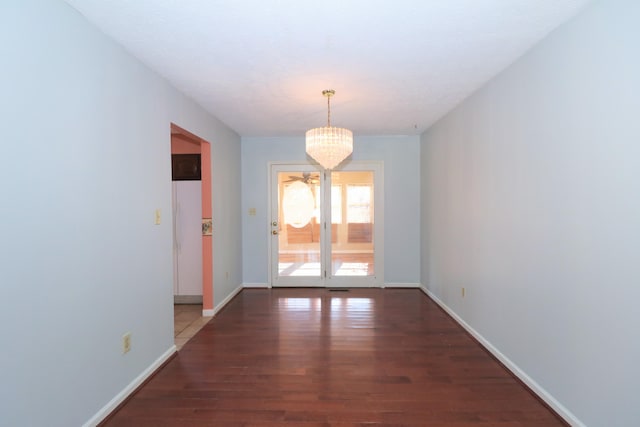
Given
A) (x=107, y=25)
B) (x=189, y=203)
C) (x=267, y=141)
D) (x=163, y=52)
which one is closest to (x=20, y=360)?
(x=107, y=25)

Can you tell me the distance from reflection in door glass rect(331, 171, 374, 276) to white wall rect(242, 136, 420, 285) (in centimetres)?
26

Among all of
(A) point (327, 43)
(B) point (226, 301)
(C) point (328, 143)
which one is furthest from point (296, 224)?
(A) point (327, 43)

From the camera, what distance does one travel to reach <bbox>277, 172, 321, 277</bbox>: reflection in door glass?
565 cm

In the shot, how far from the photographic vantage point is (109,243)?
2.24 meters

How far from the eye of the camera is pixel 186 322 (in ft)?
13.1

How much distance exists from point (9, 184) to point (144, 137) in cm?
122

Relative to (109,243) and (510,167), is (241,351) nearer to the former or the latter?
(109,243)

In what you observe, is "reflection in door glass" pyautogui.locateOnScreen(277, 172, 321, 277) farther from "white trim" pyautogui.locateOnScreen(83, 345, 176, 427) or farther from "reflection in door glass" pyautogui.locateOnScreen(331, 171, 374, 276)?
"white trim" pyautogui.locateOnScreen(83, 345, 176, 427)

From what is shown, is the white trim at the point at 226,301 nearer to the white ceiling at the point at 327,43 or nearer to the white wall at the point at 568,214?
the white ceiling at the point at 327,43

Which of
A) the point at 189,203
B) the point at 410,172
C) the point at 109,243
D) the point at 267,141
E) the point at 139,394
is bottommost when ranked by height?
the point at 139,394

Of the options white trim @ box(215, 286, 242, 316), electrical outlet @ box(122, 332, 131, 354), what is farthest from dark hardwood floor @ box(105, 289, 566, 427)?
electrical outlet @ box(122, 332, 131, 354)

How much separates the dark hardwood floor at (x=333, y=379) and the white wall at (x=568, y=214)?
14.4 inches

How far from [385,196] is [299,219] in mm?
1454

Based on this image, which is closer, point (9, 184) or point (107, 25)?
point (9, 184)
